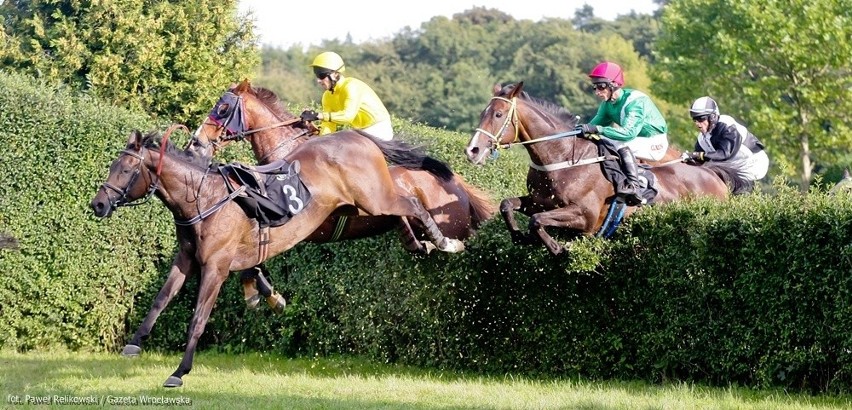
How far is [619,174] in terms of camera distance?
10.3 m

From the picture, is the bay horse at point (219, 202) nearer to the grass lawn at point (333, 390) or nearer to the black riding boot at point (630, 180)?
the grass lawn at point (333, 390)

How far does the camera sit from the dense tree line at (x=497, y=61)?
16.4 meters

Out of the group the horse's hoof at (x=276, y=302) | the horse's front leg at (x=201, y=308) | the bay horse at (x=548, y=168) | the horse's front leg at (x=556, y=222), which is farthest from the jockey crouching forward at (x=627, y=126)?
the horse's front leg at (x=201, y=308)

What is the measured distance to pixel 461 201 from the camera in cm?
1162

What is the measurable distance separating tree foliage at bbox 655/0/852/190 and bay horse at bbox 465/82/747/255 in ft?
66.1

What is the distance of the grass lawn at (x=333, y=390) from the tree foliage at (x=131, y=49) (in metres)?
5.35

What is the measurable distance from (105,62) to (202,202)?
24.5 ft

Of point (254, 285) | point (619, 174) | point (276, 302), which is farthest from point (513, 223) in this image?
point (254, 285)

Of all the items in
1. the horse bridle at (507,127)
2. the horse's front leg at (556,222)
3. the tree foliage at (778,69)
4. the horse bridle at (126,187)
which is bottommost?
the tree foliage at (778,69)

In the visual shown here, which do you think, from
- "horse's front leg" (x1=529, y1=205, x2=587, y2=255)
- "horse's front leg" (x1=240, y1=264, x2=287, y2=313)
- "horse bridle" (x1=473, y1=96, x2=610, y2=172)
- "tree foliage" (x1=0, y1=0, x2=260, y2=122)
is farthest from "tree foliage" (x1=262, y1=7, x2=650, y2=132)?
"horse's front leg" (x1=529, y1=205, x2=587, y2=255)

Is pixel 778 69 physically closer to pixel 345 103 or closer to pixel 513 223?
pixel 345 103

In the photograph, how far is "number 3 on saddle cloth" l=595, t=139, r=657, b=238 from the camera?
10.1 meters

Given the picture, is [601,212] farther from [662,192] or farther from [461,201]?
[461,201]

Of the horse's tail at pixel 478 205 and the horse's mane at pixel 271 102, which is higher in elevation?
the horse's mane at pixel 271 102
